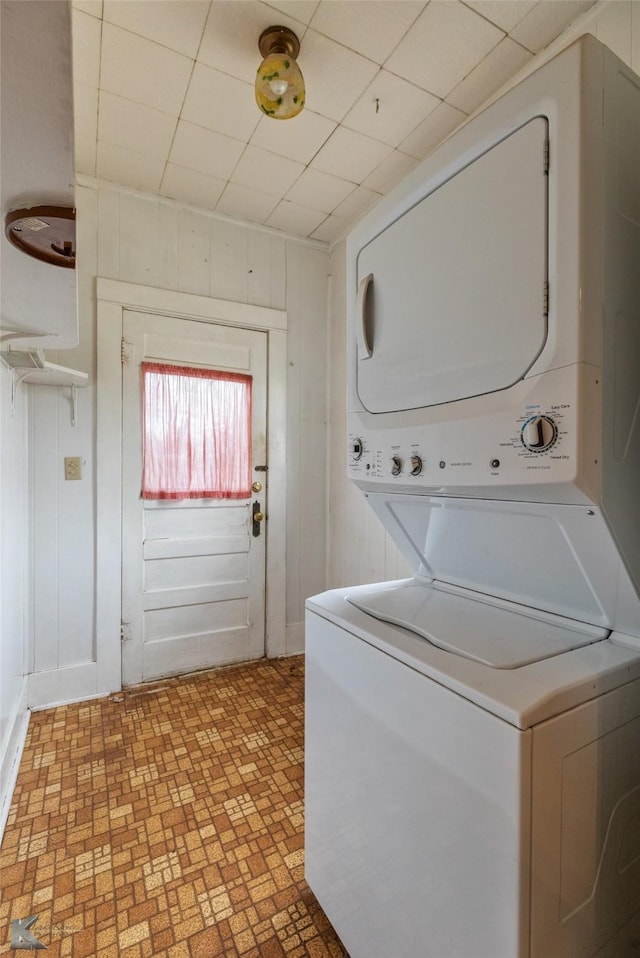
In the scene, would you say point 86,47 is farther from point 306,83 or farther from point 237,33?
point 306,83

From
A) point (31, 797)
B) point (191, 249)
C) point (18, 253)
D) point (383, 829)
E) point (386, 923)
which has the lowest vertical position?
point (31, 797)

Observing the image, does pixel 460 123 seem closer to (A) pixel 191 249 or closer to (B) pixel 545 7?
(B) pixel 545 7

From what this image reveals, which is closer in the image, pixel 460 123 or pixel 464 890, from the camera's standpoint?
pixel 464 890

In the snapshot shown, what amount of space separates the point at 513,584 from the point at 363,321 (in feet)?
2.50

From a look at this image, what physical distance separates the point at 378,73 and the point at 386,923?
2523mm

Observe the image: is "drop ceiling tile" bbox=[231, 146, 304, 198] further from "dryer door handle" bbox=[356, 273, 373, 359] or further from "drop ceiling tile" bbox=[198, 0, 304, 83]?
"dryer door handle" bbox=[356, 273, 373, 359]

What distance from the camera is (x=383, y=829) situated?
91 cm

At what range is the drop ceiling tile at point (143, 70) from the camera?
5.04 ft

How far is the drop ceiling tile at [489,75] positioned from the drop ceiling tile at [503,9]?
3.0 inches

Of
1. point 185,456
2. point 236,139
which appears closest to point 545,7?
point 236,139

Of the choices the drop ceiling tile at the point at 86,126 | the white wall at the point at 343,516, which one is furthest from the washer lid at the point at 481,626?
the drop ceiling tile at the point at 86,126

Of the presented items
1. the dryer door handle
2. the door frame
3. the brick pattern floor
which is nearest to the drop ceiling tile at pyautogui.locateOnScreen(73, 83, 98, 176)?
the door frame

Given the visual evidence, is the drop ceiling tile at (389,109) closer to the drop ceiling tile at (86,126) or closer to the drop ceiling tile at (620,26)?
the drop ceiling tile at (620,26)

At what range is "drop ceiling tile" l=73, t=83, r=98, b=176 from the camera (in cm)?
175
